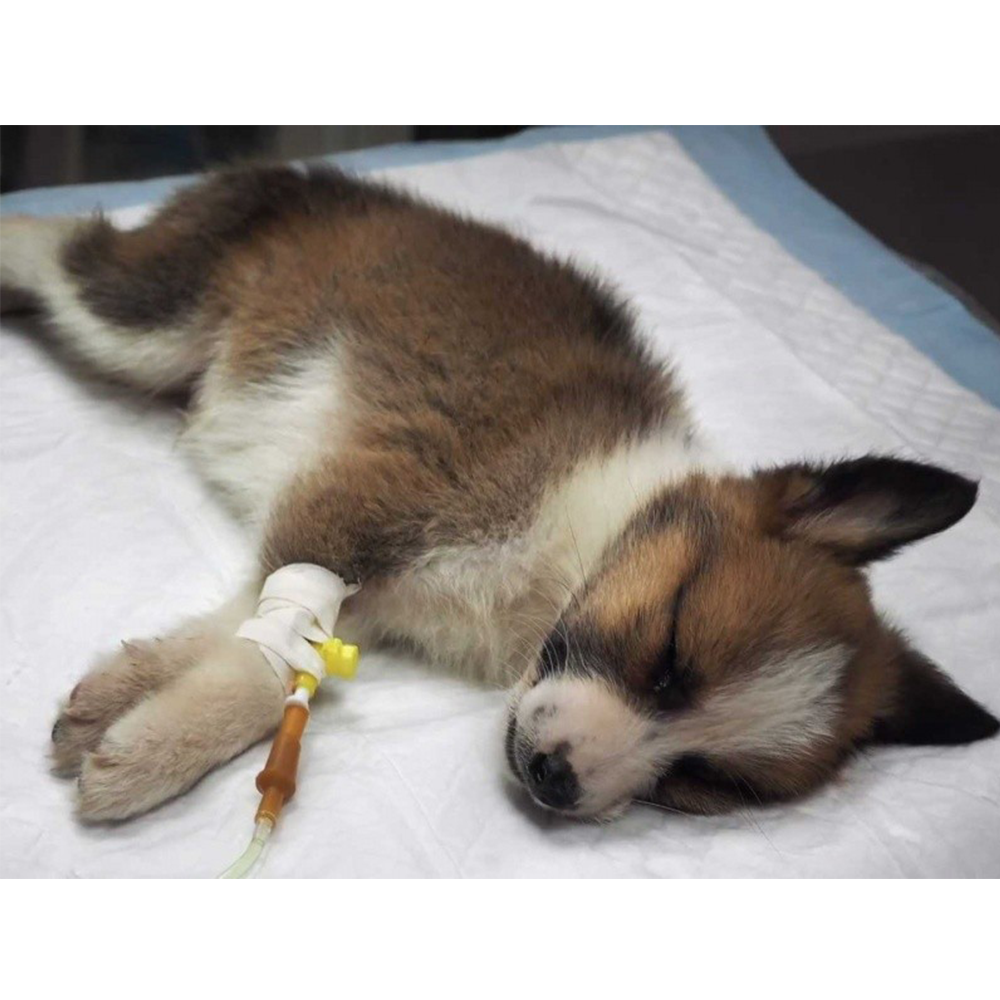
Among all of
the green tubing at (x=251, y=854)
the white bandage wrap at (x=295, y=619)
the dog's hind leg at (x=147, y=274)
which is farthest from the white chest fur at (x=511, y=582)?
the dog's hind leg at (x=147, y=274)

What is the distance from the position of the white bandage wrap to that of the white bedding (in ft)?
0.54

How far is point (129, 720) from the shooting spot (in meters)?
1.91

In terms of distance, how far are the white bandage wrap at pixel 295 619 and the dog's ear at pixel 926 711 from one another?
3.41 ft

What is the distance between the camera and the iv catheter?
1864mm

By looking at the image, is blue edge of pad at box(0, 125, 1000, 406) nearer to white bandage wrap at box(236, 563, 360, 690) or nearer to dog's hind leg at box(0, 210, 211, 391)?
dog's hind leg at box(0, 210, 211, 391)

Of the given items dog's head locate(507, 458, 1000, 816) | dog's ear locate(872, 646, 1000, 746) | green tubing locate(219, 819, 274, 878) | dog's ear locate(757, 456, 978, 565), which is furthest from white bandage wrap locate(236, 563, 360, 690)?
dog's ear locate(872, 646, 1000, 746)

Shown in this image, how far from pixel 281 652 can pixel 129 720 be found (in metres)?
0.28

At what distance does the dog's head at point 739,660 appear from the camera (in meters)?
1.90

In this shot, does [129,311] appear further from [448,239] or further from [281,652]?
[281,652]

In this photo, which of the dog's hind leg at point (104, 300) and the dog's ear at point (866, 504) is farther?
the dog's hind leg at point (104, 300)

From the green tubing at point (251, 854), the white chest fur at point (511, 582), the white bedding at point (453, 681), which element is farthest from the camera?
the white chest fur at point (511, 582)

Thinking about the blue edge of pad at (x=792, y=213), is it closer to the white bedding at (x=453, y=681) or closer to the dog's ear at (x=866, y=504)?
the white bedding at (x=453, y=681)

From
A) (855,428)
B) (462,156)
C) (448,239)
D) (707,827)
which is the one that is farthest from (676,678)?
(462,156)

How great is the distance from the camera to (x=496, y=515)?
2.17 metres
